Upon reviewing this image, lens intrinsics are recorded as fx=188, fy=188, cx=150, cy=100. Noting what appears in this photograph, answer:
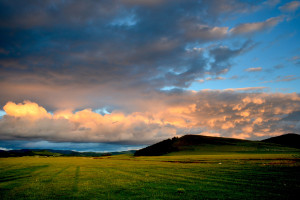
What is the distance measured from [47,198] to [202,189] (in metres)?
15.5

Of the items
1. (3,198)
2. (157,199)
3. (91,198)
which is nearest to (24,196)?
(3,198)

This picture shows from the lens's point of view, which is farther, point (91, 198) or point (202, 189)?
point (202, 189)

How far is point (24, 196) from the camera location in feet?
64.1

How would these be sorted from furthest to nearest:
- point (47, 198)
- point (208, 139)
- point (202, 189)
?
1. point (208, 139)
2. point (202, 189)
3. point (47, 198)

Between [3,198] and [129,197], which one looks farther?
[3,198]

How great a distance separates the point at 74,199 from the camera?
17.5 metres

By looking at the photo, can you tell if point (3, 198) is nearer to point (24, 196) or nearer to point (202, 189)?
point (24, 196)

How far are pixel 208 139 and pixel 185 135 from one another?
86.5 feet

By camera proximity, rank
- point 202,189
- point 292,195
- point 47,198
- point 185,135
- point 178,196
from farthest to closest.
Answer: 1. point 185,135
2. point 202,189
3. point 47,198
4. point 178,196
5. point 292,195

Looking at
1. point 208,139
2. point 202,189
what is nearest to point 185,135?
point 208,139

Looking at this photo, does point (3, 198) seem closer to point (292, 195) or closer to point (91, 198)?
point (91, 198)

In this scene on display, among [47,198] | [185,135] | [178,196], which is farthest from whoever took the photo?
[185,135]

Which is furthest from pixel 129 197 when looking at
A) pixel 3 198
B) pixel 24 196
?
pixel 3 198

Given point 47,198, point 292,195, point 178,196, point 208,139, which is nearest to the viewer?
point 292,195
